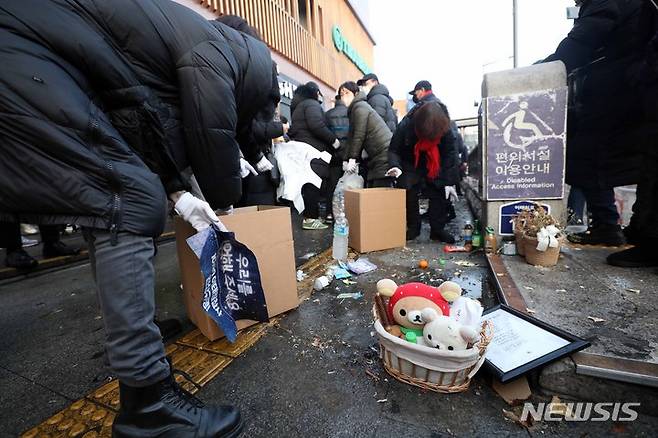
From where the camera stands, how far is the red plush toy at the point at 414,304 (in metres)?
1.37

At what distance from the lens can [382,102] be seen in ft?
15.9

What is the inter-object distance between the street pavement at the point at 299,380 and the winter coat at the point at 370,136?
1.98 m

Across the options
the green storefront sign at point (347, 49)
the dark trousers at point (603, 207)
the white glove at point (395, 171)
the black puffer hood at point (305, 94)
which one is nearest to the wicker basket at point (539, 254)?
the dark trousers at point (603, 207)

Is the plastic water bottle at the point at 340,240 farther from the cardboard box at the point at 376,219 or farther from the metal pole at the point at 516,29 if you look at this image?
the metal pole at the point at 516,29

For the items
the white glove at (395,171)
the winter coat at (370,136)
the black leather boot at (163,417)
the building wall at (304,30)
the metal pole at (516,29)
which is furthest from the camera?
the building wall at (304,30)

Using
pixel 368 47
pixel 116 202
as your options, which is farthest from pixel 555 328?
pixel 368 47

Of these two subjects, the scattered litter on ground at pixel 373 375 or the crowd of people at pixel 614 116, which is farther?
the crowd of people at pixel 614 116

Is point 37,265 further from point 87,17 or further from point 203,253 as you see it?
point 87,17

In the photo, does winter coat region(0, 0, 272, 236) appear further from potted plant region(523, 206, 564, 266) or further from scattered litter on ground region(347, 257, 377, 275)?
potted plant region(523, 206, 564, 266)

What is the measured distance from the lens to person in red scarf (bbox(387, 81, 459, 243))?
3.51m

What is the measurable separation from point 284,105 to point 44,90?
750 cm

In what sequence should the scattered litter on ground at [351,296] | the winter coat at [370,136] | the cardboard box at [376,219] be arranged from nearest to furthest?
the scattered litter on ground at [351,296] < the cardboard box at [376,219] < the winter coat at [370,136]

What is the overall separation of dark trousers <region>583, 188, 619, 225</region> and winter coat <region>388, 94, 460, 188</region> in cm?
125

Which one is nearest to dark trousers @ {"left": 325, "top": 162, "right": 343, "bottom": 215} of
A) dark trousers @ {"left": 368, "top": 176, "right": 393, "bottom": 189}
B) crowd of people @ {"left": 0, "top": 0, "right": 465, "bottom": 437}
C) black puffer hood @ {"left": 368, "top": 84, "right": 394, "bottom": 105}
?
dark trousers @ {"left": 368, "top": 176, "right": 393, "bottom": 189}
